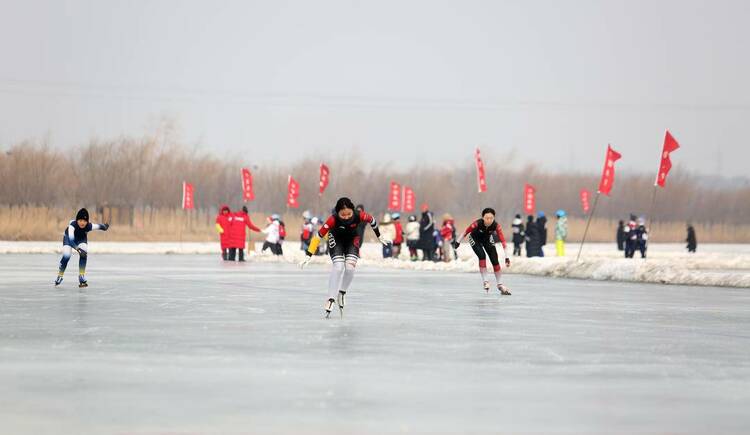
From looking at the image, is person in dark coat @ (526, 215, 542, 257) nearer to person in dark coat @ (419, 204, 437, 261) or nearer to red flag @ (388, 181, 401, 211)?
person in dark coat @ (419, 204, 437, 261)

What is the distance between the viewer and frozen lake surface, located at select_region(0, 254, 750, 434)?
773cm

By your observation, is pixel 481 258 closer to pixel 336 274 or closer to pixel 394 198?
pixel 336 274

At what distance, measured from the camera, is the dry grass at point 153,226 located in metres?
58.5

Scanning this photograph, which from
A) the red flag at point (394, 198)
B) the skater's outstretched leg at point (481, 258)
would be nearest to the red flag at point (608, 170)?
the skater's outstretched leg at point (481, 258)

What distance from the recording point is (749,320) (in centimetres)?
1631

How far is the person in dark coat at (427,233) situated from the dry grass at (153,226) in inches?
793

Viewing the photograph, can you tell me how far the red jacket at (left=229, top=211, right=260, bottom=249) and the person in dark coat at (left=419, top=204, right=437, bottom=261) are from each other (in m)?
4.69

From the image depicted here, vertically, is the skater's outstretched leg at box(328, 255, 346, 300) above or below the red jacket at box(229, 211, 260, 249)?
below

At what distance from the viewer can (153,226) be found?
2559 inches

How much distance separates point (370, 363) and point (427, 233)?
25356 millimetres

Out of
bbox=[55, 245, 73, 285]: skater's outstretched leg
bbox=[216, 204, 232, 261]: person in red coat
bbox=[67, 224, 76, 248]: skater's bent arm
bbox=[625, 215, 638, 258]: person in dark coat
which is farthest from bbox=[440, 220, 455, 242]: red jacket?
bbox=[67, 224, 76, 248]: skater's bent arm

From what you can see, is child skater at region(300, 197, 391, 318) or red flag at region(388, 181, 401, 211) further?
red flag at region(388, 181, 401, 211)

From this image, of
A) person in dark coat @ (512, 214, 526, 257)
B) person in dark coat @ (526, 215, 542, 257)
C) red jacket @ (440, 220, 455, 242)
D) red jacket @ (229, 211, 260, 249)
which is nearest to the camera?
red jacket @ (229, 211, 260, 249)

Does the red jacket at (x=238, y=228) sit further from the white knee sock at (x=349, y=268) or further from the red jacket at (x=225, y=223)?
the white knee sock at (x=349, y=268)
